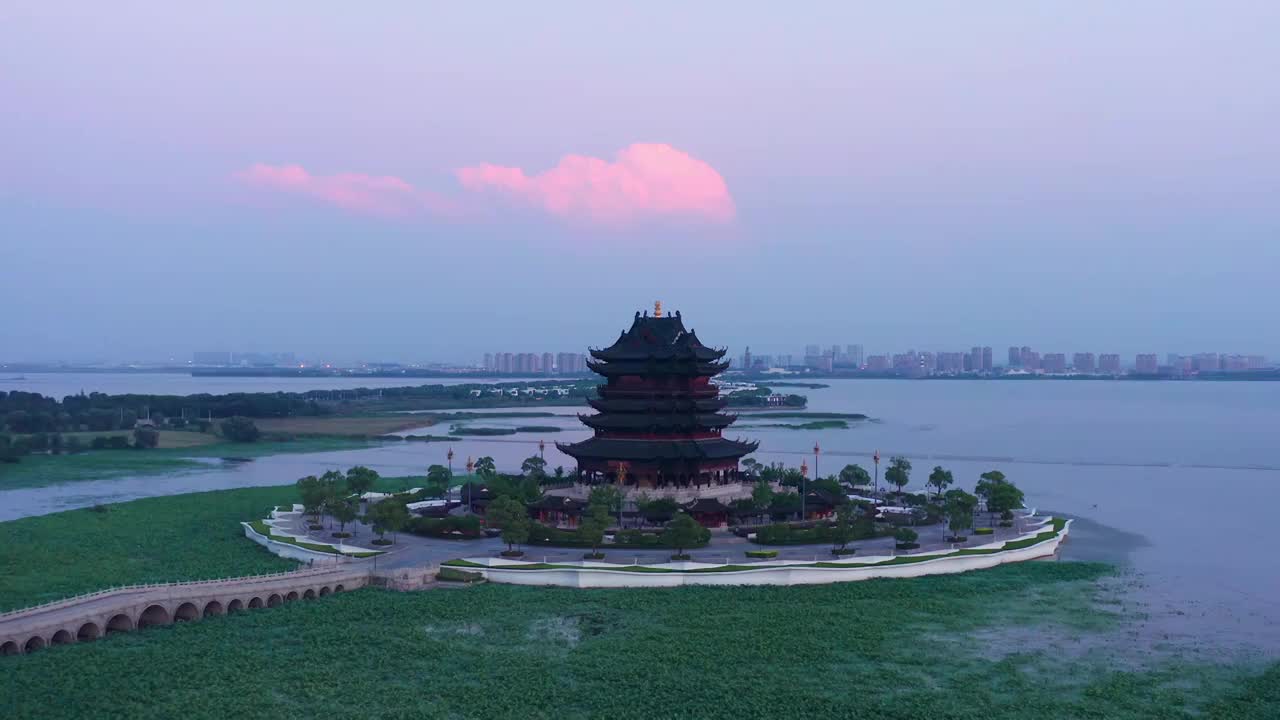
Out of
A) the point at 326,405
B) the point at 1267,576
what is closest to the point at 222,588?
the point at 1267,576

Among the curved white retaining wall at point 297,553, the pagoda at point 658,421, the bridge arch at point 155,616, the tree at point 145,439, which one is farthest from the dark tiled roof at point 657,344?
the tree at point 145,439

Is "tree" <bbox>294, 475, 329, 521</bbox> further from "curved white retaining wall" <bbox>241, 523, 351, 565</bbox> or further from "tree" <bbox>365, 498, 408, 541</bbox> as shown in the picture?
"tree" <bbox>365, 498, 408, 541</bbox>

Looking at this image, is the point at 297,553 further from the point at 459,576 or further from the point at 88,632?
the point at 88,632

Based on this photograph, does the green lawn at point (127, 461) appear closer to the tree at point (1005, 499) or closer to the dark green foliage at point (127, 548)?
the dark green foliage at point (127, 548)

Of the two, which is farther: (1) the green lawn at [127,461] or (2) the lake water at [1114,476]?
(1) the green lawn at [127,461]

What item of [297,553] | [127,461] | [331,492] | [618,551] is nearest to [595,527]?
[618,551]

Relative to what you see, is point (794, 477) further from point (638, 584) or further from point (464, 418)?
point (464, 418)
